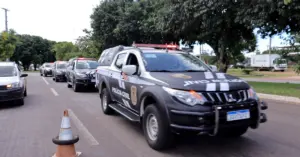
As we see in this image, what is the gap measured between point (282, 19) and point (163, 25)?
313 inches

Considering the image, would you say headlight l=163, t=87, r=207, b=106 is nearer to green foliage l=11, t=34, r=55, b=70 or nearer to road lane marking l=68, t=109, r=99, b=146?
road lane marking l=68, t=109, r=99, b=146

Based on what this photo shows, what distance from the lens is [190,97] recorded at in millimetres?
4164

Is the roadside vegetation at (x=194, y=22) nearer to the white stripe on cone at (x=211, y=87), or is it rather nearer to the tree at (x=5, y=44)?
the tree at (x=5, y=44)

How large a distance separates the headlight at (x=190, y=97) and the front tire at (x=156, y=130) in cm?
48

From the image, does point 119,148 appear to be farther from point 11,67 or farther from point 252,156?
point 11,67

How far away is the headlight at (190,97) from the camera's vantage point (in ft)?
13.5

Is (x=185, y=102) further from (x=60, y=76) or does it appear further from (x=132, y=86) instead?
(x=60, y=76)

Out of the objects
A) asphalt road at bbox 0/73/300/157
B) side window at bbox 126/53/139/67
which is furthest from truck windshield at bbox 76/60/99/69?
side window at bbox 126/53/139/67

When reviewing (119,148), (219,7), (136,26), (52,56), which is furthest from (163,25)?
(52,56)

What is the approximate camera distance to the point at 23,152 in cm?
470

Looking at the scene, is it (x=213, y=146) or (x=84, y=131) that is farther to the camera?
(x=84, y=131)

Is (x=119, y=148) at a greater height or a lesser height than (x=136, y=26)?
lesser

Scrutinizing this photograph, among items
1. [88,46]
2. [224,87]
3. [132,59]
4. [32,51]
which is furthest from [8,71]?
[32,51]

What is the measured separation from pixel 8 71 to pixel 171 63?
23.5ft
